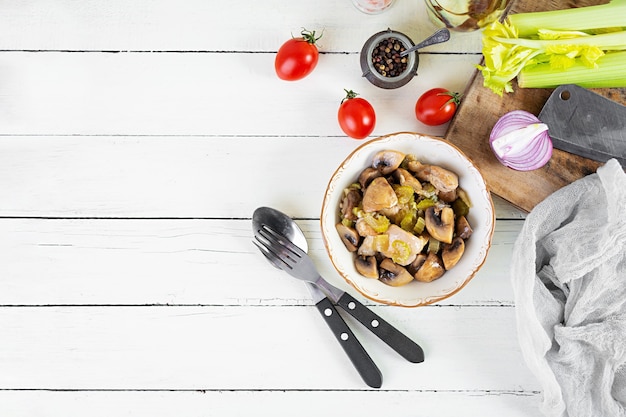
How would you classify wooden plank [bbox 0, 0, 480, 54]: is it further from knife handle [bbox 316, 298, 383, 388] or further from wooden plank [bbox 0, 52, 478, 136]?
knife handle [bbox 316, 298, 383, 388]

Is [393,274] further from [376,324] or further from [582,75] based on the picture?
[582,75]

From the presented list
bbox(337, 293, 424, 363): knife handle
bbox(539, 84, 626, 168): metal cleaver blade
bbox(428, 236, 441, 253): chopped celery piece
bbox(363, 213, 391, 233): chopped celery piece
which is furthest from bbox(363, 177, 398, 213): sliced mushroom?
bbox(539, 84, 626, 168): metal cleaver blade

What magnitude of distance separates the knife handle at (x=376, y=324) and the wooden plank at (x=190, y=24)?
1.97ft

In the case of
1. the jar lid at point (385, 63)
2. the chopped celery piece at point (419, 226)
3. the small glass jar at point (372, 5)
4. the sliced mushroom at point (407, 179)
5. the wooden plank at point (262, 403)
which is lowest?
the wooden plank at point (262, 403)

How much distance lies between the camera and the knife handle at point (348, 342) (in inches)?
54.9

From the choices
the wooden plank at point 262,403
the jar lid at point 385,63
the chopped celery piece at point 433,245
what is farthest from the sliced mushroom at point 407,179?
the wooden plank at point 262,403

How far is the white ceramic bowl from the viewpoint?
129 centimetres

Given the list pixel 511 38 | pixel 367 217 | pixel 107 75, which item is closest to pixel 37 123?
pixel 107 75

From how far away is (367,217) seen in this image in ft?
4.27

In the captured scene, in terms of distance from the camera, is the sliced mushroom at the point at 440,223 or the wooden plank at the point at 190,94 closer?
the sliced mushroom at the point at 440,223

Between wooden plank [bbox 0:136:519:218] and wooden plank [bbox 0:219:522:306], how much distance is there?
3 cm

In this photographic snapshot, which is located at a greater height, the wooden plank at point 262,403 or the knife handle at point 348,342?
the knife handle at point 348,342

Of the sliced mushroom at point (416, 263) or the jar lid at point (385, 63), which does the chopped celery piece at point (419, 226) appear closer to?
the sliced mushroom at point (416, 263)

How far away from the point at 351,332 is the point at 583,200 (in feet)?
1.95
